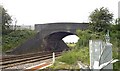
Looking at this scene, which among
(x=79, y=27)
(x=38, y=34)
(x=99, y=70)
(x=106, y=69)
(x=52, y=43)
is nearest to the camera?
(x=99, y=70)

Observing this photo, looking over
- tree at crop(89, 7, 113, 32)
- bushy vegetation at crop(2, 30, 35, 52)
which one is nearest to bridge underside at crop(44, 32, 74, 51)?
bushy vegetation at crop(2, 30, 35, 52)

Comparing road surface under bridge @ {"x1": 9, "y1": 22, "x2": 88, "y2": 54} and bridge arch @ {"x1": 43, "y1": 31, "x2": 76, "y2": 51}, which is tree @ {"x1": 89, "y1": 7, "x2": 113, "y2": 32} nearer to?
road surface under bridge @ {"x1": 9, "y1": 22, "x2": 88, "y2": 54}

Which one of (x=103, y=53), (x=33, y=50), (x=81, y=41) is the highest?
(x=103, y=53)

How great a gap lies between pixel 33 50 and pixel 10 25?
179 inches

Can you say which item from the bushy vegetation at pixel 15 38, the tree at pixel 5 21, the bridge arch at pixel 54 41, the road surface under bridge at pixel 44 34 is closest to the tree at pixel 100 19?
the road surface under bridge at pixel 44 34

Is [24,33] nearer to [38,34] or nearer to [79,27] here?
[38,34]

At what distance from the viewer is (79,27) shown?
2878 cm

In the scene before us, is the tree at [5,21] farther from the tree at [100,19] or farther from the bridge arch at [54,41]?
the tree at [100,19]

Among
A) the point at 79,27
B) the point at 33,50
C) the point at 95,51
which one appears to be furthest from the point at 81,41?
the point at 95,51

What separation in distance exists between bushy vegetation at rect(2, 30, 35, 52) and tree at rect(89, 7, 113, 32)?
313 inches

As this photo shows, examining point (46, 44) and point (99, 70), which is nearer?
point (99, 70)

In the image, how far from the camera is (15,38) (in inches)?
1132

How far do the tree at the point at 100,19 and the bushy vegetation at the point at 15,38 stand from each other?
795cm

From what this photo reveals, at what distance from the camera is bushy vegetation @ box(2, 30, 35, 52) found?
27.5m
